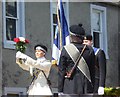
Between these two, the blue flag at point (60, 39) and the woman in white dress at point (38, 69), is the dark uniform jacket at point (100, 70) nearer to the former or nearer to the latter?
the woman in white dress at point (38, 69)

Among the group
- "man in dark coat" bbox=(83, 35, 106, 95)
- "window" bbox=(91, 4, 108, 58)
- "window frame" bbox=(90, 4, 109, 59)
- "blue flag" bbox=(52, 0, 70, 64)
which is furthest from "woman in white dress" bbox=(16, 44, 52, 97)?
"window frame" bbox=(90, 4, 109, 59)

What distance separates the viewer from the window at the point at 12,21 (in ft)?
40.1

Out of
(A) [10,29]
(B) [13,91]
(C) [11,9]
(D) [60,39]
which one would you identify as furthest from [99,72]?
(C) [11,9]

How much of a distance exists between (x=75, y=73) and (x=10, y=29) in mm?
6131

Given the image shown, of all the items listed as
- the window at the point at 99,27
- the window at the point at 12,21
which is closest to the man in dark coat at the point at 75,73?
the window at the point at 12,21

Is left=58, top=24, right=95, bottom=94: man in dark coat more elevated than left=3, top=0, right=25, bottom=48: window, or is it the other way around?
left=3, top=0, right=25, bottom=48: window

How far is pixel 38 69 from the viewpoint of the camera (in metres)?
7.87

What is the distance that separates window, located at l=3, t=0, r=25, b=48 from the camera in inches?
482

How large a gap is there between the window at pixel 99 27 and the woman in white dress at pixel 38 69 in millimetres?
7885

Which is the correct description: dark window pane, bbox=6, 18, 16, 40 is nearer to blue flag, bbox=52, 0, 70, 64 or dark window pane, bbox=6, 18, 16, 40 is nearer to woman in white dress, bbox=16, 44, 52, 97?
blue flag, bbox=52, 0, 70, 64

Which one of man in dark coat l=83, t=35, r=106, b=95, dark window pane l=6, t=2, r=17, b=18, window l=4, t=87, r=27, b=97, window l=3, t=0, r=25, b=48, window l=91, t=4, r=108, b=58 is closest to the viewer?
man in dark coat l=83, t=35, r=106, b=95

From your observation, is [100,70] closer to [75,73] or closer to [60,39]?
[75,73]

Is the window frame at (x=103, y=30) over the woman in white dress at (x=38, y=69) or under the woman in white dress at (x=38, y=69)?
over

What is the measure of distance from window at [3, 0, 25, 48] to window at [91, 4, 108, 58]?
11.9ft
